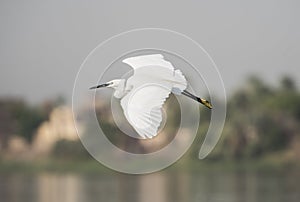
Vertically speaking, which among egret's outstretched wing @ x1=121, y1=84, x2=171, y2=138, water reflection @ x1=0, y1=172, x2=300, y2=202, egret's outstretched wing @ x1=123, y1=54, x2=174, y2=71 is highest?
water reflection @ x1=0, y1=172, x2=300, y2=202

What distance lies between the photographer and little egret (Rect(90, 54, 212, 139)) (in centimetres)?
613

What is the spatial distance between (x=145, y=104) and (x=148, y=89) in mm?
132

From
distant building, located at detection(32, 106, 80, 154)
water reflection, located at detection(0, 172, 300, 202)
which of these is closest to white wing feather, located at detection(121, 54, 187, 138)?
water reflection, located at detection(0, 172, 300, 202)

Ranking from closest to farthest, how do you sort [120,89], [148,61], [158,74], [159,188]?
[120,89] < [158,74] < [148,61] < [159,188]

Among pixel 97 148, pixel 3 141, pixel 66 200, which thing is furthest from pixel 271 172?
pixel 97 148

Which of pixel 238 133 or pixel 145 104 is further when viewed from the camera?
pixel 238 133

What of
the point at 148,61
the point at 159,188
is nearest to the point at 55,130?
the point at 159,188

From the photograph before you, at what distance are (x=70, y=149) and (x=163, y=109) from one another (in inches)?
1036

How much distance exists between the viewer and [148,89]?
250 inches

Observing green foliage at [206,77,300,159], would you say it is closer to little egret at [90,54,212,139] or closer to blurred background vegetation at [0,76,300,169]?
blurred background vegetation at [0,76,300,169]

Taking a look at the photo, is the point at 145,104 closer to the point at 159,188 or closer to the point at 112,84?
the point at 112,84

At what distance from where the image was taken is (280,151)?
3350cm

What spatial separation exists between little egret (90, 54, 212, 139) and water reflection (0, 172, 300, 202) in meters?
13.5

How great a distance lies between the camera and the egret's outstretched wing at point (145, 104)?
604 centimetres
